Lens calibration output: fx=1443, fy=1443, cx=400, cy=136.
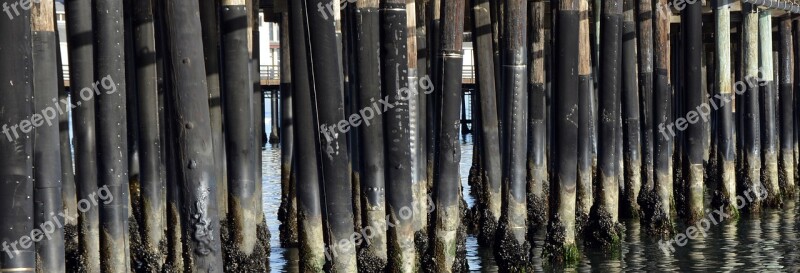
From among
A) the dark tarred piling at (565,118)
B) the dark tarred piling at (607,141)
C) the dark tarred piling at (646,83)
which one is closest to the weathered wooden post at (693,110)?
the dark tarred piling at (646,83)

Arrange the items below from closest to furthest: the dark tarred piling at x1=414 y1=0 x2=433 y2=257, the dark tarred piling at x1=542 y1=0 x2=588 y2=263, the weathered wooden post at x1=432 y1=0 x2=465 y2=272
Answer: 1. the weathered wooden post at x1=432 y1=0 x2=465 y2=272
2. the dark tarred piling at x1=414 y1=0 x2=433 y2=257
3. the dark tarred piling at x1=542 y1=0 x2=588 y2=263

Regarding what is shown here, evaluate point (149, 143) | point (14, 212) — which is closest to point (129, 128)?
point (149, 143)

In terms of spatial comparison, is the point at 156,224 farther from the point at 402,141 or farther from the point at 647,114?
the point at 647,114

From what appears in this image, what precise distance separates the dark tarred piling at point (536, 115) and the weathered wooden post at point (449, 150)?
2412 mm

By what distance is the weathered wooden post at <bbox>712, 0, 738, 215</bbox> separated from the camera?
18531 mm

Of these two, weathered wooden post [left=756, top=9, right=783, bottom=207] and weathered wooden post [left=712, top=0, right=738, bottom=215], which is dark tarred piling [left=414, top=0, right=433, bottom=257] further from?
weathered wooden post [left=756, top=9, right=783, bottom=207]

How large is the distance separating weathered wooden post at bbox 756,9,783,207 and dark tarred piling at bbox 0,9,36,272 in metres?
14.9

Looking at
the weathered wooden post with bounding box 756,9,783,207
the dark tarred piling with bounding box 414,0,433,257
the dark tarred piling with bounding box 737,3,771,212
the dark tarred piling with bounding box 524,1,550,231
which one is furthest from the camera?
the weathered wooden post with bounding box 756,9,783,207

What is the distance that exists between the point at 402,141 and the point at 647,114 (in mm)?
8571

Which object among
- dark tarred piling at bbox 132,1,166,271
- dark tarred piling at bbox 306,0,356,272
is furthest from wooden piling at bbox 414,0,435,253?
dark tarred piling at bbox 306,0,356,272
